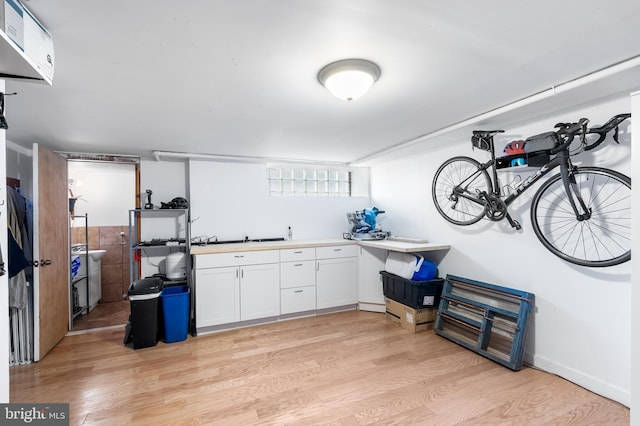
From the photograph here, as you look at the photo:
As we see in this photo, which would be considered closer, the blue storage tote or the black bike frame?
the black bike frame

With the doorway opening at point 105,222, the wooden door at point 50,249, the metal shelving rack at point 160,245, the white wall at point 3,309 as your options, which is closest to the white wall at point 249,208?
the metal shelving rack at point 160,245

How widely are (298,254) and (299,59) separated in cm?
251

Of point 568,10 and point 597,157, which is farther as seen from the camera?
point 597,157

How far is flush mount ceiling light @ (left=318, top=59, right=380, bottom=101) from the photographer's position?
156 centimetres

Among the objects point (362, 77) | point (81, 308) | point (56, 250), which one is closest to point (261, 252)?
point (56, 250)

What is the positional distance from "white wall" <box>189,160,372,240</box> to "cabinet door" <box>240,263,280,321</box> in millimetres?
780

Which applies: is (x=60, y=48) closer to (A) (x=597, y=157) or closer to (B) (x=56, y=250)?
(B) (x=56, y=250)

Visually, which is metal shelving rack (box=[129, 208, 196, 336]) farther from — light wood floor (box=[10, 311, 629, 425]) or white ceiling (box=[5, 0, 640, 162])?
white ceiling (box=[5, 0, 640, 162])

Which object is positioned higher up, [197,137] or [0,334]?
[197,137]

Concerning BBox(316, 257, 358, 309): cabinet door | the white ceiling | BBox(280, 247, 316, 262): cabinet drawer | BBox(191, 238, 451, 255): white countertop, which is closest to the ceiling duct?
the white ceiling

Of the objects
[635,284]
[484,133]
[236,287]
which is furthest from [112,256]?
[635,284]

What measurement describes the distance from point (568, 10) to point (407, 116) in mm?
1297

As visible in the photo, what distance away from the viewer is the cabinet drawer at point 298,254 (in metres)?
3.58

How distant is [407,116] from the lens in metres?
2.45
